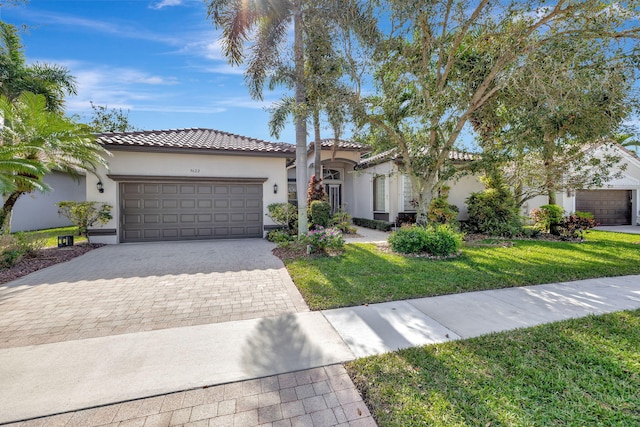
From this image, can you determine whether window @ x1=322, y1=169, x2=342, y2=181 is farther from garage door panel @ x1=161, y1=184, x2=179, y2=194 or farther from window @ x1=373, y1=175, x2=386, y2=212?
garage door panel @ x1=161, y1=184, x2=179, y2=194

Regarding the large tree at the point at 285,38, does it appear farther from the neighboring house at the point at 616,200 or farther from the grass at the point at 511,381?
the neighboring house at the point at 616,200

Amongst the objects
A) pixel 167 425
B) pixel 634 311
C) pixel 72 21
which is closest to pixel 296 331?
pixel 167 425

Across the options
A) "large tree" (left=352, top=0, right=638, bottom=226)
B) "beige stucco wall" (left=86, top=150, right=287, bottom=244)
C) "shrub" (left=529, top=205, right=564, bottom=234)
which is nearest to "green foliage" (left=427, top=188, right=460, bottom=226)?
"large tree" (left=352, top=0, right=638, bottom=226)

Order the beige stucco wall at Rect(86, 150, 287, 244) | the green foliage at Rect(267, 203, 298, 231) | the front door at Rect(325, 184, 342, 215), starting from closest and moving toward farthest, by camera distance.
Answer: the beige stucco wall at Rect(86, 150, 287, 244), the green foliage at Rect(267, 203, 298, 231), the front door at Rect(325, 184, 342, 215)

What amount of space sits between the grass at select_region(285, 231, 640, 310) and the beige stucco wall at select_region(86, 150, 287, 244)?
5.12 m

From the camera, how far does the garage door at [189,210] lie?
10.9 meters

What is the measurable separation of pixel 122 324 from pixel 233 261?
154 inches

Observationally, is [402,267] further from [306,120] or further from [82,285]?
[82,285]

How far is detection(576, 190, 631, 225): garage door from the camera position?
16406mm

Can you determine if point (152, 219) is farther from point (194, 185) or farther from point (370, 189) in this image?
point (370, 189)

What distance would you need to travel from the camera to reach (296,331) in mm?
3621

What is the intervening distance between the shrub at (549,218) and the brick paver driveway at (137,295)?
39.8ft

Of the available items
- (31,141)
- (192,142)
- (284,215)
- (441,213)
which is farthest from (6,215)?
(441,213)

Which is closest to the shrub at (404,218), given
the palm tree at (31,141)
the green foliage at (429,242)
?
the green foliage at (429,242)
